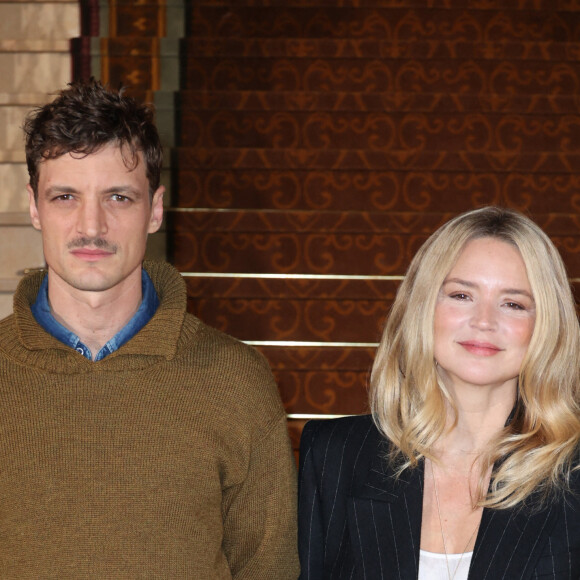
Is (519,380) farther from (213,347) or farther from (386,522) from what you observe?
(213,347)

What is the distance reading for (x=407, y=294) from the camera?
6.80ft

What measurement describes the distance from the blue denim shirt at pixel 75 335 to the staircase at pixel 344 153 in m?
2.20

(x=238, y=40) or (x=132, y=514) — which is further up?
(x=238, y=40)

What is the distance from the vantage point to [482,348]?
1900 mm

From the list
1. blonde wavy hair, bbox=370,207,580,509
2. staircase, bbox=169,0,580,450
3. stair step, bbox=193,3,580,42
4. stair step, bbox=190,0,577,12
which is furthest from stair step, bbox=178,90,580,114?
blonde wavy hair, bbox=370,207,580,509

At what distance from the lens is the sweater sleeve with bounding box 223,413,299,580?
190 centimetres

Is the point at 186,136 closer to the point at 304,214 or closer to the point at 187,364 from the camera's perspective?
the point at 304,214

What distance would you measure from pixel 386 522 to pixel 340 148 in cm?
298

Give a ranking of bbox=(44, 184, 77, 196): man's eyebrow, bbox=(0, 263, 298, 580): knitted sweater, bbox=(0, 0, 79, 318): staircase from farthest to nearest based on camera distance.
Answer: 1. bbox=(0, 0, 79, 318): staircase
2. bbox=(44, 184, 77, 196): man's eyebrow
3. bbox=(0, 263, 298, 580): knitted sweater

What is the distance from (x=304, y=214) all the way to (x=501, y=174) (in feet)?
3.28

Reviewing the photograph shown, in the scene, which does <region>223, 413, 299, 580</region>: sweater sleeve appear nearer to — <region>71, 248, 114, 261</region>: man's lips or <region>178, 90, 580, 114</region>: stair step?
<region>71, 248, 114, 261</region>: man's lips

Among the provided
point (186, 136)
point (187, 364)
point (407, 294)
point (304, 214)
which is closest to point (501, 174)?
point (304, 214)

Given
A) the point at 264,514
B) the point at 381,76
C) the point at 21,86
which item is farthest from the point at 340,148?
the point at 264,514

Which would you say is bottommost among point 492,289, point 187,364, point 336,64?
point 187,364
